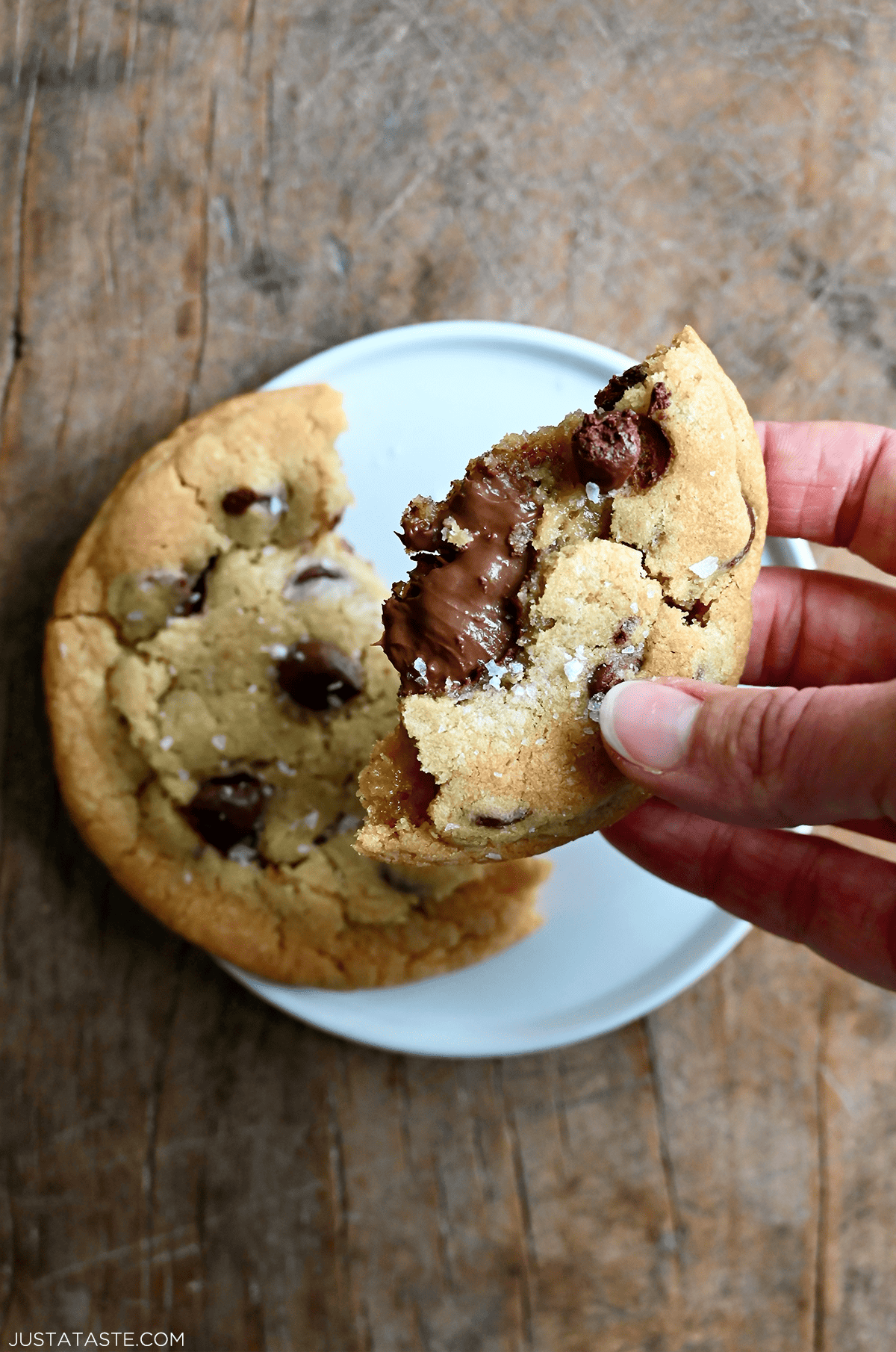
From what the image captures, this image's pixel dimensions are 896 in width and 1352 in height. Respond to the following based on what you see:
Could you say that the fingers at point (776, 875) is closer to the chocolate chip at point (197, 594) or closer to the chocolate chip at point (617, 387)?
the chocolate chip at point (617, 387)

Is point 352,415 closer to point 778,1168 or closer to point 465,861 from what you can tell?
point 465,861

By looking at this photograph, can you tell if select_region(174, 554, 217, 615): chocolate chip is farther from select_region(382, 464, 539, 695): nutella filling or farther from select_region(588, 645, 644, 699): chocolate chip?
select_region(588, 645, 644, 699): chocolate chip

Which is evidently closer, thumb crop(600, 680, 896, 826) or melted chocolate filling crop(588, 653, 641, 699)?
thumb crop(600, 680, 896, 826)

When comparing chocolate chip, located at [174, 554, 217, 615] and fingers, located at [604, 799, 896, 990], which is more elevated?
chocolate chip, located at [174, 554, 217, 615]

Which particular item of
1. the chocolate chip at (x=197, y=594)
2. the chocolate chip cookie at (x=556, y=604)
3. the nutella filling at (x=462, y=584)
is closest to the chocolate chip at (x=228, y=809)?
the chocolate chip at (x=197, y=594)

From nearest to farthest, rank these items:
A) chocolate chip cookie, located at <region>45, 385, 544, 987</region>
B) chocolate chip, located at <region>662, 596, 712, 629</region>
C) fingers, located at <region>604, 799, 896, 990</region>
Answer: chocolate chip, located at <region>662, 596, 712, 629</region> < fingers, located at <region>604, 799, 896, 990</region> < chocolate chip cookie, located at <region>45, 385, 544, 987</region>

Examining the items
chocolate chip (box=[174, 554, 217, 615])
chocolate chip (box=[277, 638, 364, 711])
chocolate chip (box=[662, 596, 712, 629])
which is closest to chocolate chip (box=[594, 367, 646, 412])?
chocolate chip (box=[662, 596, 712, 629])

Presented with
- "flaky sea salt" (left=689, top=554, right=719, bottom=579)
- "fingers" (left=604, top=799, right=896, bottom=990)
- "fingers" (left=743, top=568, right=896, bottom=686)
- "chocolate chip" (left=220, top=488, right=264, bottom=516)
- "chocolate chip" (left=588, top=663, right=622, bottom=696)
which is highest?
"chocolate chip" (left=220, top=488, right=264, bottom=516)

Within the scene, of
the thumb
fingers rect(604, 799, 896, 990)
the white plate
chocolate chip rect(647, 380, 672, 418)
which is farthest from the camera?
the white plate

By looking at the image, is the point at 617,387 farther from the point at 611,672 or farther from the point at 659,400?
the point at 611,672
